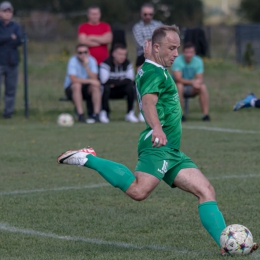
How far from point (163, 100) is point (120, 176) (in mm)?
630

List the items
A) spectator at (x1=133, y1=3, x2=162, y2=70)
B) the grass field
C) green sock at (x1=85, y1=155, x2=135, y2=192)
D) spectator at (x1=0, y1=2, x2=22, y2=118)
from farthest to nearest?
spectator at (x1=133, y1=3, x2=162, y2=70) → spectator at (x1=0, y1=2, x2=22, y2=118) → the grass field → green sock at (x1=85, y1=155, x2=135, y2=192)

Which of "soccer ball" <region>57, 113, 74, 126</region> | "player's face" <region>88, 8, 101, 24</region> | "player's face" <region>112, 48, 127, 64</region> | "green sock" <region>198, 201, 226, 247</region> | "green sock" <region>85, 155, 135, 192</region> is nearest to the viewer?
"green sock" <region>198, 201, 226, 247</region>

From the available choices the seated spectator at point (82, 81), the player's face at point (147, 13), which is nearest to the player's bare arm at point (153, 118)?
the seated spectator at point (82, 81)

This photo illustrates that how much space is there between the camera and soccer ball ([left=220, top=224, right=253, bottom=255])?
15.4 ft

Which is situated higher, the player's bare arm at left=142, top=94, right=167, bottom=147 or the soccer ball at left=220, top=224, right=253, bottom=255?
the player's bare arm at left=142, top=94, right=167, bottom=147

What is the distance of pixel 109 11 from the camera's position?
41.9 meters

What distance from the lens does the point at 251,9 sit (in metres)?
44.4

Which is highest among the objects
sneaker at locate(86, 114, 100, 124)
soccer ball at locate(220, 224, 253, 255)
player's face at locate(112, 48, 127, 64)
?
soccer ball at locate(220, 224, 253, 255)

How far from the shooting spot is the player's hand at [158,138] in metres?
4.76

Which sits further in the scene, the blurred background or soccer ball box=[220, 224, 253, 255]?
the blurred background

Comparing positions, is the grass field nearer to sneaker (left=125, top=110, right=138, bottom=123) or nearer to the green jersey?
sneaker (left=125, top=110, right=138, bottom=123)

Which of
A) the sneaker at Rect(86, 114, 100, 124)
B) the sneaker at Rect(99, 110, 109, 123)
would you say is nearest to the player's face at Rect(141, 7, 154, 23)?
the sneaker at Rect(99, 110, 109, 123)

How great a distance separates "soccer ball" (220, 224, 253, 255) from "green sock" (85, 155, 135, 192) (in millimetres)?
769

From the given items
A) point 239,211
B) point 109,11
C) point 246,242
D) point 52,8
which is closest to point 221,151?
point 239,211
